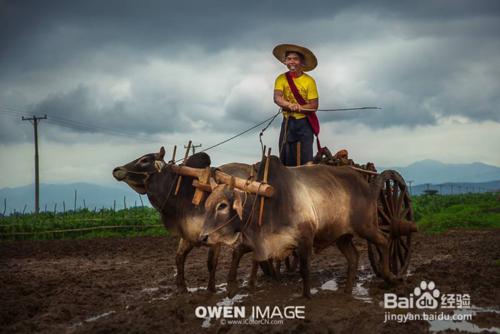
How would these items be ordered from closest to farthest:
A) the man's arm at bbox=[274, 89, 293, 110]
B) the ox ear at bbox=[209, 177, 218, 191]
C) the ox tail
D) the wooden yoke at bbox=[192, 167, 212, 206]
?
the ox ear at bbox=[209, 177, 218, 191] → the wooden yoke at bbox=[192, 167, 212, 206] → the man's arm at bbox=[274, 89, 293, 110] → the ox tail

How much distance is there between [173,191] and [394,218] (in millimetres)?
3426

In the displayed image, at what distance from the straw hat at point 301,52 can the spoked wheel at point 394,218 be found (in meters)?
2.00

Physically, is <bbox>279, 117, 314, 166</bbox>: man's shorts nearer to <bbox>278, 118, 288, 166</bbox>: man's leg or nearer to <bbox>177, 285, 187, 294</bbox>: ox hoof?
<bbox>278, 118, 288, 166</bbox>: man's leg

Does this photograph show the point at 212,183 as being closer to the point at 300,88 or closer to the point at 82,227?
the point at 300,88

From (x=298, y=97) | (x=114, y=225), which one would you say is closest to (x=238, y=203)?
(x=298, y=97)

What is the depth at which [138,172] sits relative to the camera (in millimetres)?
8531

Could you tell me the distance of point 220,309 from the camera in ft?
23.5

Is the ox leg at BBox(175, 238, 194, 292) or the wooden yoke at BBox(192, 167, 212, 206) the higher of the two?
the wooden yoke at BBox(192, 167, 212, 206)

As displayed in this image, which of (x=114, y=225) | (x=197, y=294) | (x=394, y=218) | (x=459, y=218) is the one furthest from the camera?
(x=114, y=225)

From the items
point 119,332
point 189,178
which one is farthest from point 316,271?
point 119,332

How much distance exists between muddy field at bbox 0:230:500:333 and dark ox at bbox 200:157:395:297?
0.60 metres

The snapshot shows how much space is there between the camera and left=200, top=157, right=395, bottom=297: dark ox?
22.8 ft

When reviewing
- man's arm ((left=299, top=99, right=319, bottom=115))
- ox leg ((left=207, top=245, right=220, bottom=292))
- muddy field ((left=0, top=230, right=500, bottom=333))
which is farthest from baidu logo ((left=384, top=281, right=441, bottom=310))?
man's arm ((left=299, top=99, right=319, bottom=115))

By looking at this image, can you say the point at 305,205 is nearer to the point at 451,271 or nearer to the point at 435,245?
the point at 451,271
